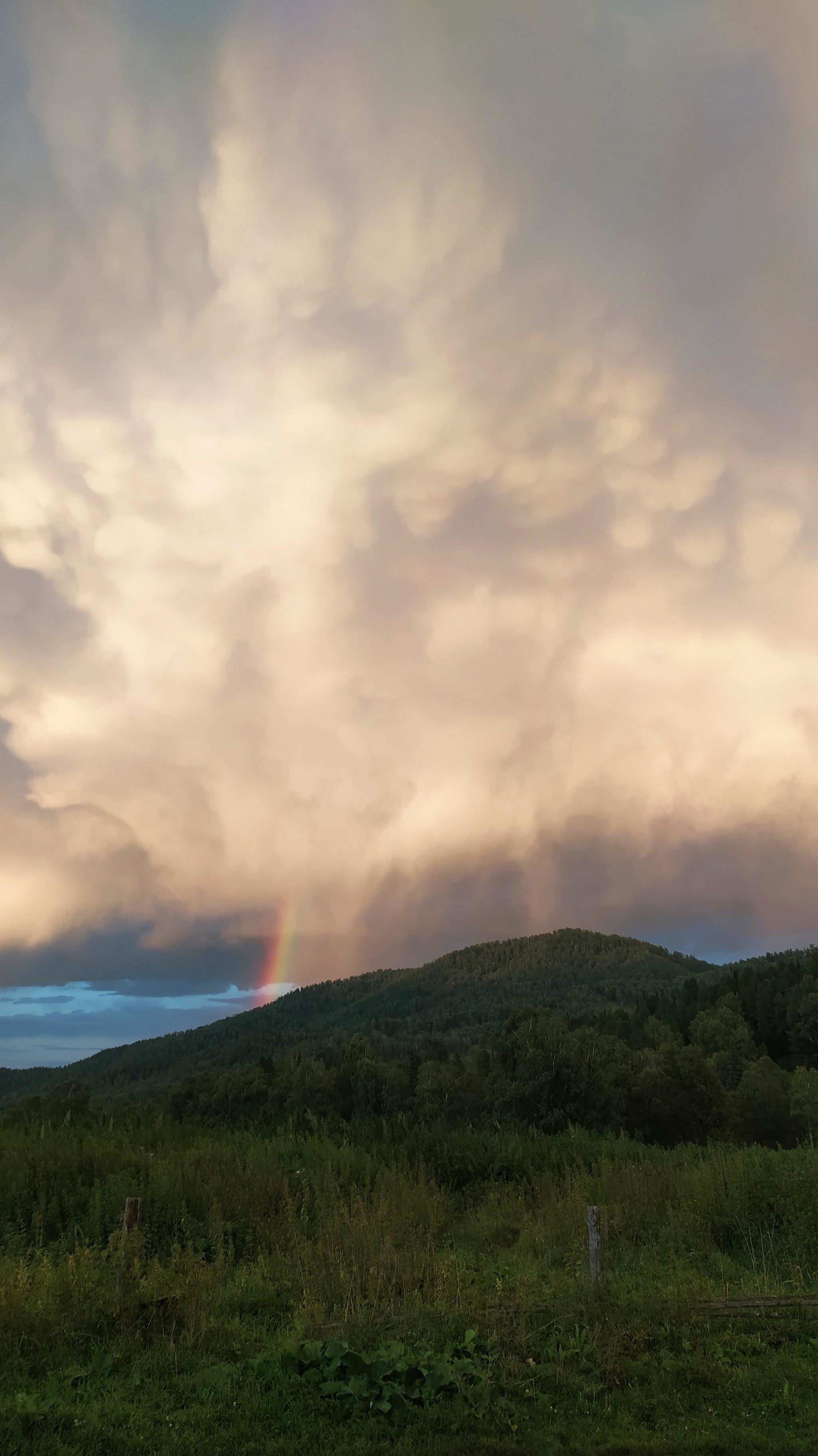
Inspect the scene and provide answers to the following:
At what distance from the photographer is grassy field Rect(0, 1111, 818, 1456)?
28.3 ft

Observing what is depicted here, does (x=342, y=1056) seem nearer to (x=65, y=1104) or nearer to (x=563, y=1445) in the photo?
(x=65, y=1104)

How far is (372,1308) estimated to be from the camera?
11.3m

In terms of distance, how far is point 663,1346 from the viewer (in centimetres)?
1103

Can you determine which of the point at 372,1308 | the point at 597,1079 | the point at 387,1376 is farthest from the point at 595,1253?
the point at 597,1079

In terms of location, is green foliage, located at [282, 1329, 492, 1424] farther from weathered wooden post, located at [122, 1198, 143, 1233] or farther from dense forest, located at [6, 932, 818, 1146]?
dense forest, located at [6, 932, 818, 1146]

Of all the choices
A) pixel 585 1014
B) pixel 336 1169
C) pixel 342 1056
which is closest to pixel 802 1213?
pixel 336 1169

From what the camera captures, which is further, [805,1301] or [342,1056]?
[342,1056]

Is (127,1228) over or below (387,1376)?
over

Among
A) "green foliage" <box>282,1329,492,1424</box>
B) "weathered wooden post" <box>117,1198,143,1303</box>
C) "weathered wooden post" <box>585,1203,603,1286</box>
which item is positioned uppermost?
"weathered wooden post" <box>117,1198,143,1303</box>

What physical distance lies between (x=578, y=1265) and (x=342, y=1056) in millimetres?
91833

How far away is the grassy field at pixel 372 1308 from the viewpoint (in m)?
8.62

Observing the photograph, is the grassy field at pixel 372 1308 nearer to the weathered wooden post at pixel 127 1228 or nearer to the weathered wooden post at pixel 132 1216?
the weathered wooden post at pixel 127 1228

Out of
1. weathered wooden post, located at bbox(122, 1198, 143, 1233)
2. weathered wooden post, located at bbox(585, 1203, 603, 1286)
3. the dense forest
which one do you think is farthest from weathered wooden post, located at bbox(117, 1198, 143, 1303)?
the dense forest

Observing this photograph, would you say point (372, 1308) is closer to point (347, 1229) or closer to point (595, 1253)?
point (595, 1253)
